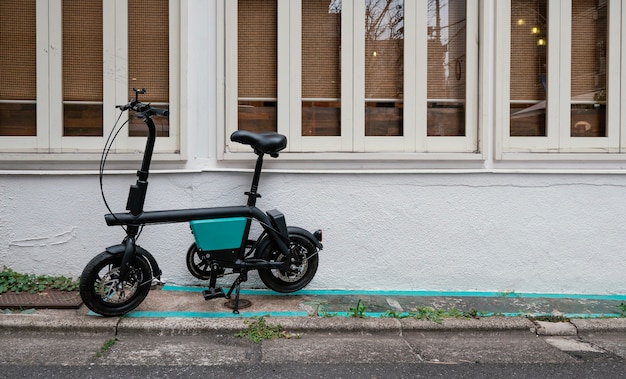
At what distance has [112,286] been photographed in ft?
15.0

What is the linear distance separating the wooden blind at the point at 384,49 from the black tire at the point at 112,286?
3.21 metres

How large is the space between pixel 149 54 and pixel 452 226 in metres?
4.03

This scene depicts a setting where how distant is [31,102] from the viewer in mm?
5703

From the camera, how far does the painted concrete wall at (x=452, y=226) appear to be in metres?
5.68

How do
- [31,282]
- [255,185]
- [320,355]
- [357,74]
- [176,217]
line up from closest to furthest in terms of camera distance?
1. [320,355]
2. [176,217]
3. [255,185]
4. [31,282]
5. [357,74]

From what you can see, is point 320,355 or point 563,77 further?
point 563,77

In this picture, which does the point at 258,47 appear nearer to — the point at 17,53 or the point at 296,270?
the point at 296,270

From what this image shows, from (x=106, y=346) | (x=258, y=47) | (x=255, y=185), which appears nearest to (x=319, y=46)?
(x=258, y=47)

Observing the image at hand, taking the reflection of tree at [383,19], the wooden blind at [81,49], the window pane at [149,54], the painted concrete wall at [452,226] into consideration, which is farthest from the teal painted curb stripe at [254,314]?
the reflection of tree at [383,19]

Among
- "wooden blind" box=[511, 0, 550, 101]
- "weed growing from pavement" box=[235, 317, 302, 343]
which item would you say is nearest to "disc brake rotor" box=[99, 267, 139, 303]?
"weed growing from pavement" box=[235, 317, 302, 343]

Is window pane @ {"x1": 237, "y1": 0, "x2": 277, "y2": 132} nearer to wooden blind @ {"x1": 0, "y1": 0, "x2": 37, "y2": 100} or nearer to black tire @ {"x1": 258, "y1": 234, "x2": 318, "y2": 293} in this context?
black tire @ {"x1": 258, "y1": 234, "x2": 318, "y2": 293}

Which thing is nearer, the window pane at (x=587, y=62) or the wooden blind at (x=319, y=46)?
the wooden blind at (x=319, y=46)

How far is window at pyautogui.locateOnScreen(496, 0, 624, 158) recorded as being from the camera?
5875 millimetres

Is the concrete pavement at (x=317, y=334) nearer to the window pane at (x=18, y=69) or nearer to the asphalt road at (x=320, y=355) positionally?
the asphalt road at (x=320, y=355)
